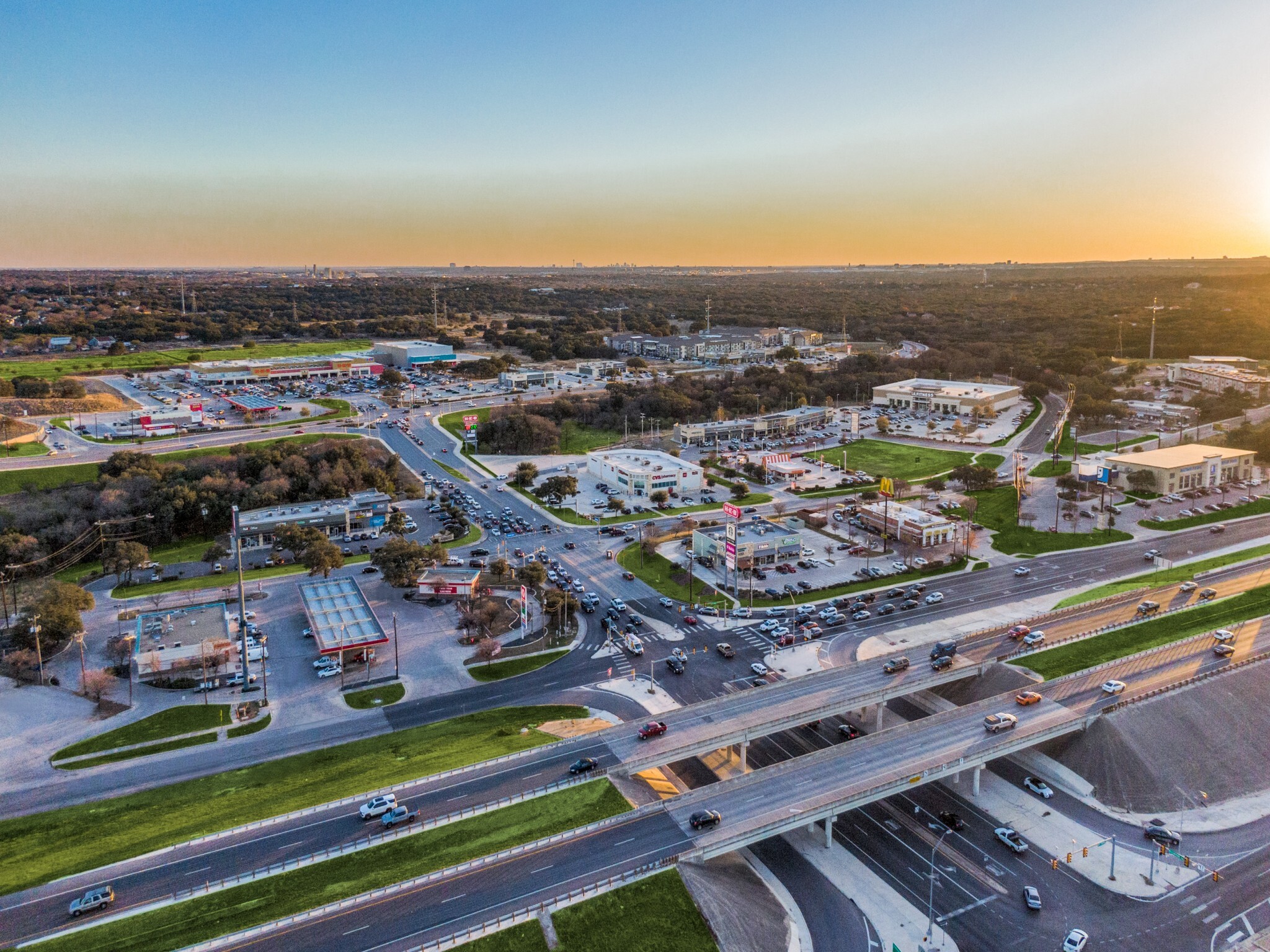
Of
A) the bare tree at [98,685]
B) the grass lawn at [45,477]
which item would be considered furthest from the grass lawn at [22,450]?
the bare tree at [98,685]

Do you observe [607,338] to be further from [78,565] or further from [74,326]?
[78,565]

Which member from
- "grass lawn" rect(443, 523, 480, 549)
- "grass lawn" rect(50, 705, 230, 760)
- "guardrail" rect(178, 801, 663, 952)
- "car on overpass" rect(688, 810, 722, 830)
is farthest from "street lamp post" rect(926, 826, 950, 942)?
"grass lawn" rect(443, 523, 480, 549)

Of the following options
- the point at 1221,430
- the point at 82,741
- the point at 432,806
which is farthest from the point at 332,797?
the point at 1221,430

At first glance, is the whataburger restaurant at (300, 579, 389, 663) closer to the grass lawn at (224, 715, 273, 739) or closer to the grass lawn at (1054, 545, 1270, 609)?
the grass lawn at (224, 715, 273, 739)

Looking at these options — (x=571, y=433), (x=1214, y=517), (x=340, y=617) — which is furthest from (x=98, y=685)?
(x=1214, y=517)

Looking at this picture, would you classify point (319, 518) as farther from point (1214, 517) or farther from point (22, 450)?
point (1214, 517)
